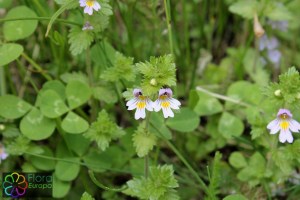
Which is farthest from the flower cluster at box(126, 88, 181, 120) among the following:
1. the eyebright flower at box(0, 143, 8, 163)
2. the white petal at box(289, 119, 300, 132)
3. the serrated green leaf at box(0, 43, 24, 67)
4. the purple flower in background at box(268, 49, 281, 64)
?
the purple flower in background at box(268, 49, 281, 64)

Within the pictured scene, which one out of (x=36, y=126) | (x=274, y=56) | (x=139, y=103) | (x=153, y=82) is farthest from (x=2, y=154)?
(x=274, y=56)

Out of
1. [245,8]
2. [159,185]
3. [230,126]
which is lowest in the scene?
[159,185]

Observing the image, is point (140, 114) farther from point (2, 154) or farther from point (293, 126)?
point (2, 154)

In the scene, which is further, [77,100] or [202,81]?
[202,81]

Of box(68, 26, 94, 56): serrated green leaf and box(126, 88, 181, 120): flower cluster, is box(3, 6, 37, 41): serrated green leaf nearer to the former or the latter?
box(68, 26, 94, 56): serrated green leaf

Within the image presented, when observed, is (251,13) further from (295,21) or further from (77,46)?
(77,46)

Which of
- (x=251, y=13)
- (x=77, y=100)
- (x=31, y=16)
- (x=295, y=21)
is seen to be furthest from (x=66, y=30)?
(x=295, y=21)

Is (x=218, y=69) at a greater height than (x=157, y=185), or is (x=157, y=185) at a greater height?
(x=218, y=69)
